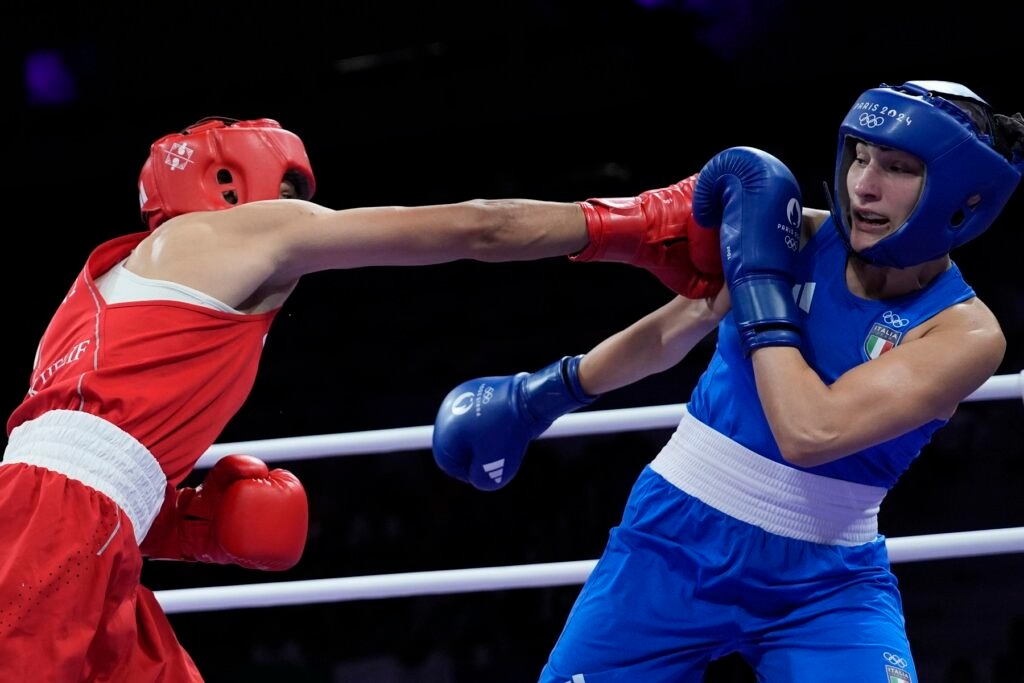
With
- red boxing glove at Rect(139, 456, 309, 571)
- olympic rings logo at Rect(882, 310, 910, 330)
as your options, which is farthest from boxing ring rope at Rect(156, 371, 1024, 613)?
olympic rings logo at Rect(882, 310, 910, 330)

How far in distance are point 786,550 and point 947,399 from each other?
1.20 feet

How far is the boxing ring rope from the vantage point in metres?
2.44

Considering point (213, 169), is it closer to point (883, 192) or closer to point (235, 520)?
point (235, 520)

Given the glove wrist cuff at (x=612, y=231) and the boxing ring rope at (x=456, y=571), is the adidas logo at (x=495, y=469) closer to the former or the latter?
the boxing ring rope at (x=456, y=571)

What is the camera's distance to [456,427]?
2332 mm

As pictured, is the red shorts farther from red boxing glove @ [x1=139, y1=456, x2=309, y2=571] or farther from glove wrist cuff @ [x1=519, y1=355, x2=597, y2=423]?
glove wrist cuff @ [x1=519, y1=355, x2=597, y2=423]

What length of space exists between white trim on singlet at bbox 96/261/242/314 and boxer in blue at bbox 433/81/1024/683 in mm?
836

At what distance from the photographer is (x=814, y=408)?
5.89 ft

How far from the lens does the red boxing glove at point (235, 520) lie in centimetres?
212

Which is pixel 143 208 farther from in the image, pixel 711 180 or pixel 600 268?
pixel 600 268

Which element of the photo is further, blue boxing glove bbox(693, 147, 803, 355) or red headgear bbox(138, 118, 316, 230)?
red headgear bbox(138, 118, 316, 230)

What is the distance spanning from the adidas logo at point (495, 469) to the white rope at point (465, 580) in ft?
0.99

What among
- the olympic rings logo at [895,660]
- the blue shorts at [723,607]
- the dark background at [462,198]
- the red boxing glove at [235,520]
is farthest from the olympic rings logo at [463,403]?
the dark background at [462,198]

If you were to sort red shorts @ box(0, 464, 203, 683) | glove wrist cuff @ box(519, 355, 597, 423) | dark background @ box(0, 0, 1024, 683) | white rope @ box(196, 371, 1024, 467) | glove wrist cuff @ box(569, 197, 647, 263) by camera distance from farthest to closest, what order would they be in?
dark background @ box(0, 0, 1024, 683)
white rope @ box(196, 371, 1024, 467)
glove wrist cuff @ box(519, 355, 597, 423)
glove wrist cuff @ box(569, 197, 647, 263)
red shorts @ box(0, 464, 203, 683)
